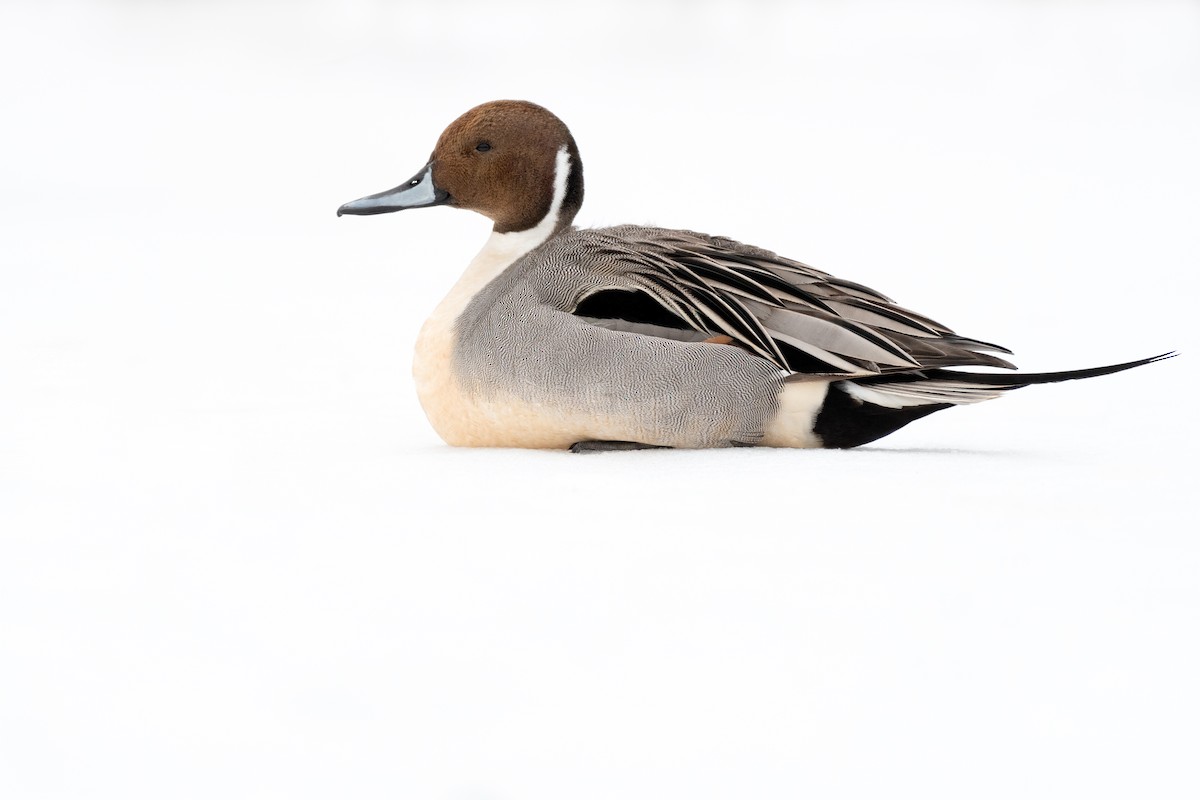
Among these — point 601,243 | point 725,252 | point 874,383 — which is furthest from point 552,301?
point 874,383

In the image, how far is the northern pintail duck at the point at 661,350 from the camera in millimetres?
3617

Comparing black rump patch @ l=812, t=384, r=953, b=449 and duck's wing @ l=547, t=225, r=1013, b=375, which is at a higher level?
duck's wing @ l=547, t=225, r=1013, b=375

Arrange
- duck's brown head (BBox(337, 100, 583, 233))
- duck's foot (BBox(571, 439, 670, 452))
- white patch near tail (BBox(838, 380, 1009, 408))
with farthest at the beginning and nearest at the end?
1. duck's brown head (BBox(337, 100, 583, 233))
2. duck's foot (BBox(571, 439, 670, 452))
3. white patch near tail (BBox(838, 380, 1009, 408))

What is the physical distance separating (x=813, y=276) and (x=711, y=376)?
1.54ft

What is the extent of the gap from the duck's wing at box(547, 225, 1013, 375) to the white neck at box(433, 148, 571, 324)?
158mm

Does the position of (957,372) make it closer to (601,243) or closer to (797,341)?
(797,341)

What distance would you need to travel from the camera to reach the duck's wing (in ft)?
11.9

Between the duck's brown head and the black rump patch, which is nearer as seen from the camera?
the black rump patch

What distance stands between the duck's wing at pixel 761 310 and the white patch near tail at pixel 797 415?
2.6 inches

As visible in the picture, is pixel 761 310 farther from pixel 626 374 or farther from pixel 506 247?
pixel 506 247

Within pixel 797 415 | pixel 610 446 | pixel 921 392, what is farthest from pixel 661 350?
pixel 921 392

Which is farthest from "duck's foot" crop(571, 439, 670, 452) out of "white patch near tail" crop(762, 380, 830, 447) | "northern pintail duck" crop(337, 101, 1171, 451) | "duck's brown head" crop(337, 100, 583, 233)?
"duck's brown head" crop(337, 100, 583, 233)

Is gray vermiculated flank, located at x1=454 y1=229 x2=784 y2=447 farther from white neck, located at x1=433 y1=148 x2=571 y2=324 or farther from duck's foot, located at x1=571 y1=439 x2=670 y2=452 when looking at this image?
white neck, located at x1=433 y1=148 x2=571 y2=324

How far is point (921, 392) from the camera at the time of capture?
3.60m
